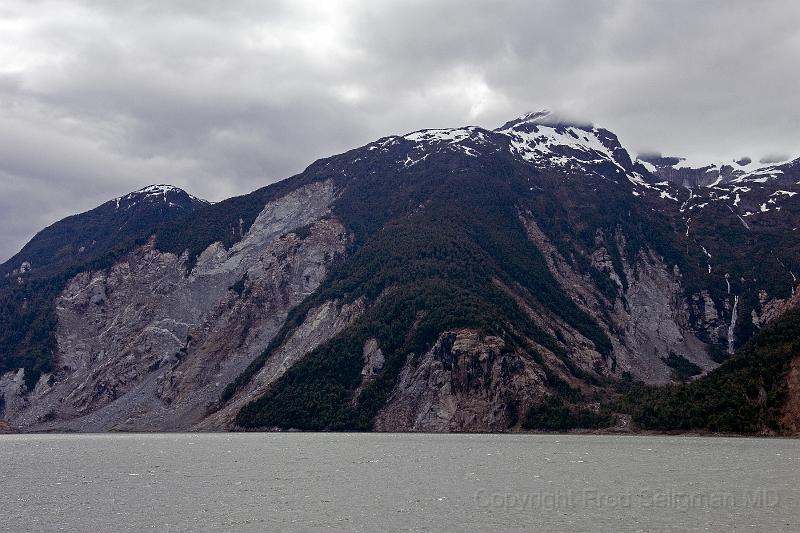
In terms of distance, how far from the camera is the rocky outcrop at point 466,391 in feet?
599

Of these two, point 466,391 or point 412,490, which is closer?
point 412,490

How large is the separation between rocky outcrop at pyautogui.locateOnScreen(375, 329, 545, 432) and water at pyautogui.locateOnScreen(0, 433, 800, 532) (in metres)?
63.6

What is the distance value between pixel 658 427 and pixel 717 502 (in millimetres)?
113373

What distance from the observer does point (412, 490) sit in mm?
68688

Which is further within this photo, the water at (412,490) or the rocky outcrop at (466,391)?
the rocky outcrop at (466,391)

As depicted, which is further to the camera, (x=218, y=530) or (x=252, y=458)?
(x=252, y=458)

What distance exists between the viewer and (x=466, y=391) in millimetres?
185125

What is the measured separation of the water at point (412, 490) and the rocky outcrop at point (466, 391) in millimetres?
63592

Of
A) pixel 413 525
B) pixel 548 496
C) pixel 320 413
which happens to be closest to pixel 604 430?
pixel 320 413

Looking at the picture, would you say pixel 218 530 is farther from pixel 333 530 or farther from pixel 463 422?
pixel 463 422

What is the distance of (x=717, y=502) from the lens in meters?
58.4

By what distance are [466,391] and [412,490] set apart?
386ft

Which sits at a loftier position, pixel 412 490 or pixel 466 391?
pixel 466 391

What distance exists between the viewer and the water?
2058 inches
